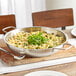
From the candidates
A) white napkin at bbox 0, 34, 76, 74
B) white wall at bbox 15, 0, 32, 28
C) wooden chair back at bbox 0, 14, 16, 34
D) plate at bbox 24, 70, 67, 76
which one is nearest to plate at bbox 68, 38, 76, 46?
white napkin at bbox 0, 34, 76, 74

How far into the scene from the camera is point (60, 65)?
131cm

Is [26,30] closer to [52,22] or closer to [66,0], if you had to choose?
[52,22]

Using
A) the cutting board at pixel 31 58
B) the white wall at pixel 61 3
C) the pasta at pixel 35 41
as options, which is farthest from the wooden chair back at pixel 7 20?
the white wall at pixel 61 3

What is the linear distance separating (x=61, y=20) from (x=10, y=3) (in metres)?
0.85

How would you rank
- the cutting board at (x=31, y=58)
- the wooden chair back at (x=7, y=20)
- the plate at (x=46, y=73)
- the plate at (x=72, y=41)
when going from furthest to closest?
the wooden chair back at (x=7, y=20)
the plate at (x=72, y=41)
the cutting board at (x=31, y=58)
the plate at (x=46, y=73)

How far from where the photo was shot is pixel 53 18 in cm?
215

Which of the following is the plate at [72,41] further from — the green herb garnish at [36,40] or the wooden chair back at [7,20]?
the wooden chair back at [7,20]

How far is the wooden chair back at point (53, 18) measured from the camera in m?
2.09

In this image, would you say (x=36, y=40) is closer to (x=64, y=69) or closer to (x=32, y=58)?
(x=32, y=58)

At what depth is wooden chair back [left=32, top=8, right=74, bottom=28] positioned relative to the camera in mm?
2095

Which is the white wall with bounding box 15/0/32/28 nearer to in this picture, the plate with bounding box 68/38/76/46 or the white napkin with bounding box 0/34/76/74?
the plate with bounding box 68/38/76/46

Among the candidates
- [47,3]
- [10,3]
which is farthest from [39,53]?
[47,3]

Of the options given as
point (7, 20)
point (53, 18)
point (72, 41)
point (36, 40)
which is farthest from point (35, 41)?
point (53, 18)

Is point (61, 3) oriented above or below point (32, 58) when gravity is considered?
above
